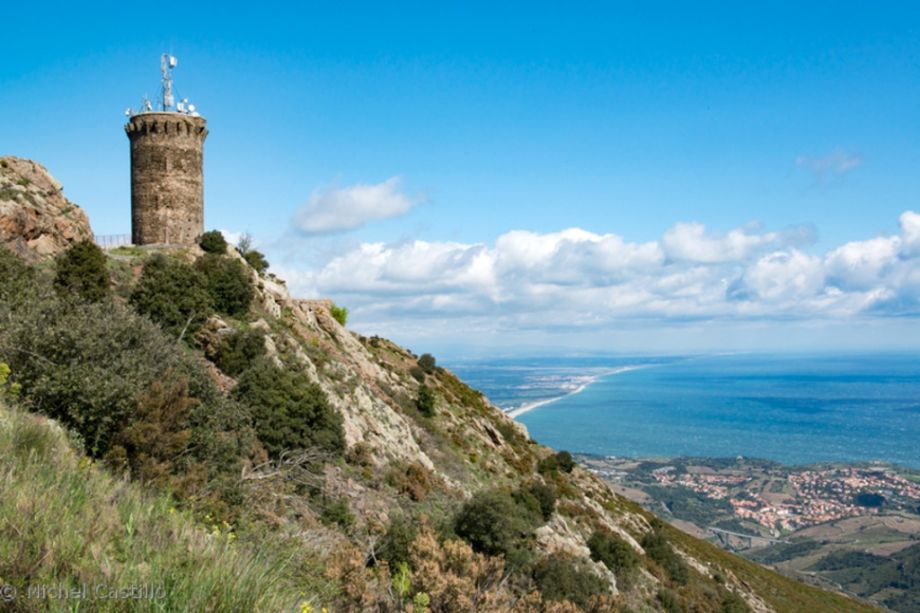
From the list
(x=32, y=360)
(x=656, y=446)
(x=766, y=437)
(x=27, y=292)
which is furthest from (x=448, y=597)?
(x=766, y=437)

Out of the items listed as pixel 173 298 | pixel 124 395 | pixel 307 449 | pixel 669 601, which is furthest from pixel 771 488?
pixel 124 395

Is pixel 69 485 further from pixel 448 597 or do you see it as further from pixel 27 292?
pixel 27 292

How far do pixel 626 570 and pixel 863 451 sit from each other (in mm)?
189045

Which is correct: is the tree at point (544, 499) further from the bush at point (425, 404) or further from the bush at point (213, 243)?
the bush at point (213, 243)

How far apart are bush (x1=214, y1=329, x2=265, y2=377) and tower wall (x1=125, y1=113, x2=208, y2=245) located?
11.4 metres

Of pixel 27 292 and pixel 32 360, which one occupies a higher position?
pixel 27 292

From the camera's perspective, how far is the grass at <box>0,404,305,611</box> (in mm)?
3385

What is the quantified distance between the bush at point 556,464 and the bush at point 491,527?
59.6 ft

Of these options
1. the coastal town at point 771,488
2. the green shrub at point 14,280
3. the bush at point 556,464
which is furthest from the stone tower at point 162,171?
the coastal town at point 771,488

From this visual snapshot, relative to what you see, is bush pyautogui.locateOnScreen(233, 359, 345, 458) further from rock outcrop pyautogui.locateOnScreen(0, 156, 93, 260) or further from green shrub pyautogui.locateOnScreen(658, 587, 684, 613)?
green shrub pyautogui.locateOnScreen(658, 587, 684, 613)

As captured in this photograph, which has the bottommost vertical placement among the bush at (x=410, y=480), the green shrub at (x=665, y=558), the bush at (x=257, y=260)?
the green shrub at (x=665, y=558)

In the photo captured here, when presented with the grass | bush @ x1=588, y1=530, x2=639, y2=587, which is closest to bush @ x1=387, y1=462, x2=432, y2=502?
bush @ x1=588, y1=530, x2=639, y2=587

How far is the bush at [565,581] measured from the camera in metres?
13.7

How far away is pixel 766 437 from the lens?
652ft
